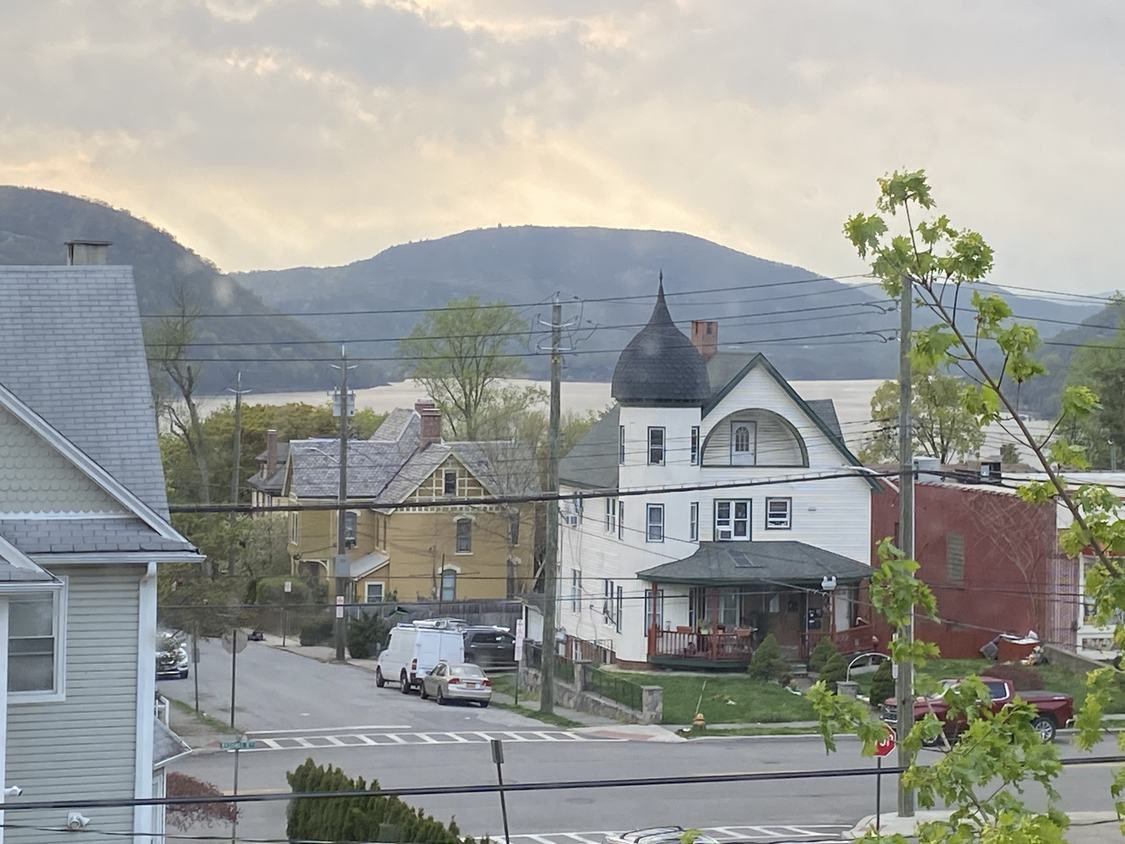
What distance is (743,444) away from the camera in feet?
163

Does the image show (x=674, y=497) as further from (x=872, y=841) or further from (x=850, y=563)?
(x=872, y=841)

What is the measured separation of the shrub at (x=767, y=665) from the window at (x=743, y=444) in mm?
8183

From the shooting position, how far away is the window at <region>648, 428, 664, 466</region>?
4825cm

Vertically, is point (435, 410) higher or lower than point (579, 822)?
higher

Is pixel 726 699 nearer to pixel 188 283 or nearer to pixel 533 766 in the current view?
pixel 533 766

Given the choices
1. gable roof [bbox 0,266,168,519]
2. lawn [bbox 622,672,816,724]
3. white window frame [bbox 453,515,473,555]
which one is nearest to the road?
lawn [bbox 622,672,816,724]

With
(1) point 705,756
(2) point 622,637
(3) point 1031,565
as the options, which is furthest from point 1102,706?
(2) point 622,637

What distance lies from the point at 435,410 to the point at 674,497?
22281 mm

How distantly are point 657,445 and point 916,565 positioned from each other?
41.3 m

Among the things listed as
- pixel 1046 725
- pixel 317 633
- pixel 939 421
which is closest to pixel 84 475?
pixel 1046 725

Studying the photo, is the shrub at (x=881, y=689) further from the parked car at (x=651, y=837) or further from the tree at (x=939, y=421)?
the tree at (x=939, y=421)

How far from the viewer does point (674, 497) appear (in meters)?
47.4

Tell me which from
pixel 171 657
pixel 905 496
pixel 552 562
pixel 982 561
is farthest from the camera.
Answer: pixel 982 561

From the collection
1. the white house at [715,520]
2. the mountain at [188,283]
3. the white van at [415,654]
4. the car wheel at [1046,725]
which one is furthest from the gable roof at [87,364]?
the mountain at [188,283]
